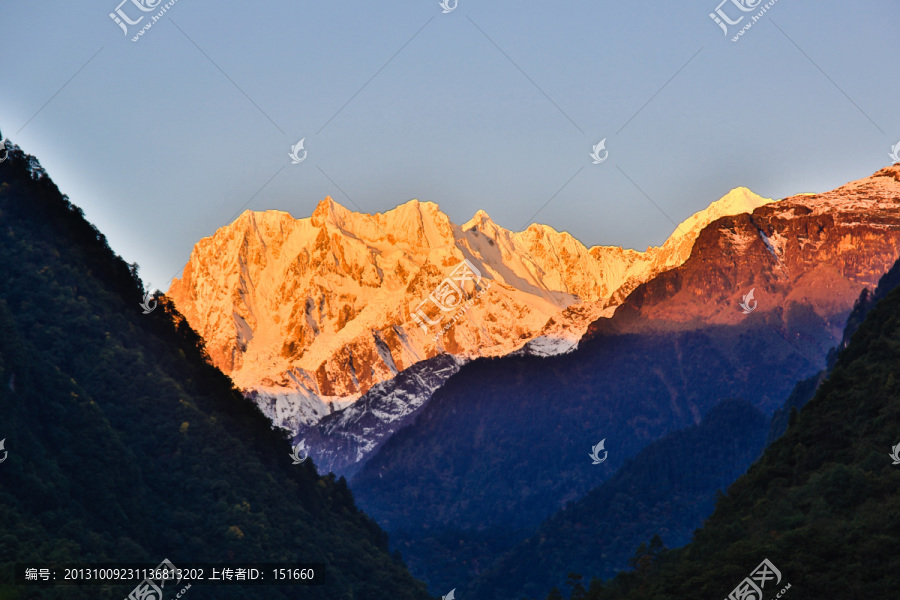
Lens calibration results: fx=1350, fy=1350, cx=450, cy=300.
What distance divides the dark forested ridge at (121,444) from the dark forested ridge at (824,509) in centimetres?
3532

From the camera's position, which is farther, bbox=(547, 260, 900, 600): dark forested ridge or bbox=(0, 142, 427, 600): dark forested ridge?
bbox=(0, 142, 427, 600): dark forested ridge

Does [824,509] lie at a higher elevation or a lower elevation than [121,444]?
lower

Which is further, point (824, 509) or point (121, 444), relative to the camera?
point (121, 444)

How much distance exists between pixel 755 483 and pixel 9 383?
6899cm

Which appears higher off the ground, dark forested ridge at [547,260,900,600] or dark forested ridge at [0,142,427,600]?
dark forested ridge at [0,142,427,600]

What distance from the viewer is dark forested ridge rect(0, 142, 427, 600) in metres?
114

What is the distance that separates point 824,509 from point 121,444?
65.0 metres

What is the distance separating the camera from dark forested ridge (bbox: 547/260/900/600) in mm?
91875

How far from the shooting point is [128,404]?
139m

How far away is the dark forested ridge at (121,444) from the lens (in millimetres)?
113625

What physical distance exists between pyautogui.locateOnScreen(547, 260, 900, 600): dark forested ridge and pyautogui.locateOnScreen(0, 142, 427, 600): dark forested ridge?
35.3 metres

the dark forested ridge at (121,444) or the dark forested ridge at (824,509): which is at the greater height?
the dark forested ridge at (121,444)

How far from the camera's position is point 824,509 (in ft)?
335

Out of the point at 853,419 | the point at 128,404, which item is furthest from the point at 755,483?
the point at 128,404
